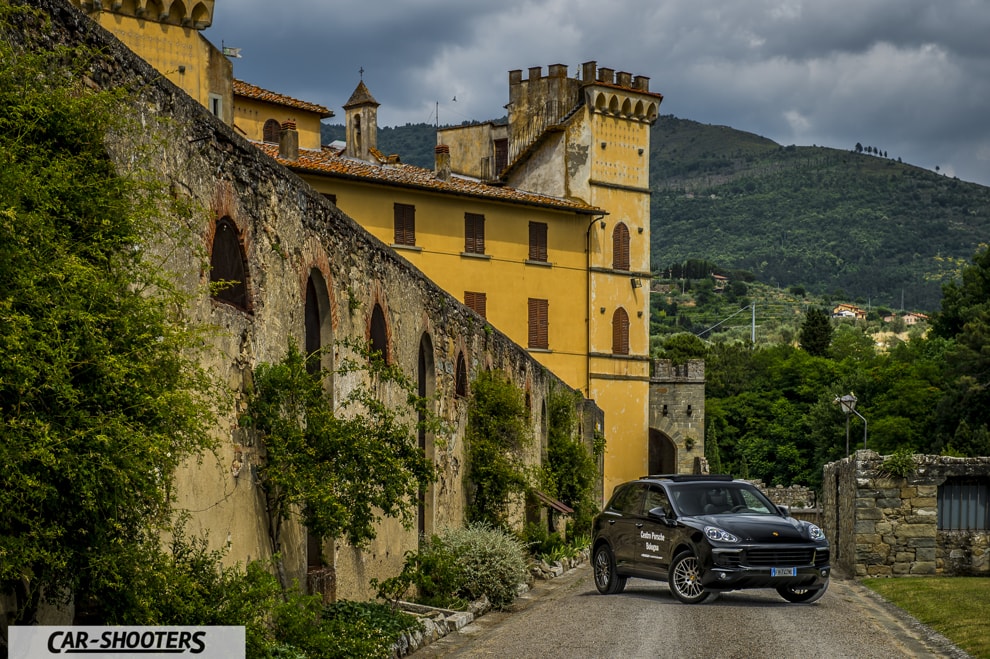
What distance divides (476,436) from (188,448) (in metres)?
15.7

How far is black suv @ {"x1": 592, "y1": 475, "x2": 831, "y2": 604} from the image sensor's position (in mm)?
17078

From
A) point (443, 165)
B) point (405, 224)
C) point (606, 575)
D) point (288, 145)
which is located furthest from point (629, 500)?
point (443, 165)

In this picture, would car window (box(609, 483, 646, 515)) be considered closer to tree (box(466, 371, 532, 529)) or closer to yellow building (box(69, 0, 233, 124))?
tree (box(466, 371, 532, 529))

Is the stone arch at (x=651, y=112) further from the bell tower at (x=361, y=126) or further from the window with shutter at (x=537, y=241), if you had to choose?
the bell tower at (x=361, y=126)

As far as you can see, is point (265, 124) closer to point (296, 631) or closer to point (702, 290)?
point (296, 631)

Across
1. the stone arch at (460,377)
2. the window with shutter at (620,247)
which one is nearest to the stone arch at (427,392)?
the stone arch at (460,377)

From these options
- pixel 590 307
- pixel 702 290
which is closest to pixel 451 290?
pixel 590 307

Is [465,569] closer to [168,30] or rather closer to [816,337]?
[168,30]

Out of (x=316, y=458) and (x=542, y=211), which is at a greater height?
(x=542, y=211)

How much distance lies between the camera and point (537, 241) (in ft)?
188

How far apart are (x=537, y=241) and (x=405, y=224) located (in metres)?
6.86

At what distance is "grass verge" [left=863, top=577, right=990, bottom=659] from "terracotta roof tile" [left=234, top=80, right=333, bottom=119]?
3766 centimetres

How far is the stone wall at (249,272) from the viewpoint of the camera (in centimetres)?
1048

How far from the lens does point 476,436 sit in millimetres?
24719
